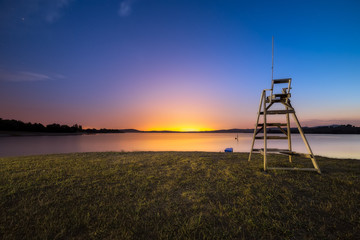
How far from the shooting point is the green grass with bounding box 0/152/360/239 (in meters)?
3.03

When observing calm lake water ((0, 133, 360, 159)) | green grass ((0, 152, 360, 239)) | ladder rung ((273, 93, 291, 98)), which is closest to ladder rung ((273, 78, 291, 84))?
ladder rung ((273, 93, 291, 98))

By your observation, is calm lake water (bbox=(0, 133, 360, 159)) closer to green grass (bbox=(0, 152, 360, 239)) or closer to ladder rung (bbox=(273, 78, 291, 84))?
ladder rung (bbox=(273, 78, 291, 84))

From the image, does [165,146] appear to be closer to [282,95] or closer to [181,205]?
[282,95]

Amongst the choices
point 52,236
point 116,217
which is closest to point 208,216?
point 116,217

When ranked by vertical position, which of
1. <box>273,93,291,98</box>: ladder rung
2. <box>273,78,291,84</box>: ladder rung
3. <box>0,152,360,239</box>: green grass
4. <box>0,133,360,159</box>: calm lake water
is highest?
<box>273,78,291,84</box>: ladder rung

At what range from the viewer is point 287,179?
5449mm

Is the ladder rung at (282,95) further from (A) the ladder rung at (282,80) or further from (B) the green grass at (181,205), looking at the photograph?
(B) the green grass at (181,205)

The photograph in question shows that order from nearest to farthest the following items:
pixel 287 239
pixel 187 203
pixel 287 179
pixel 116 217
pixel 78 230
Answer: pixel 287 239, pixel 78 230, pixel 116 217, pixel 187 203, pixel 287 179

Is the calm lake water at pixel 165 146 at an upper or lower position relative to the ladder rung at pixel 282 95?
lower

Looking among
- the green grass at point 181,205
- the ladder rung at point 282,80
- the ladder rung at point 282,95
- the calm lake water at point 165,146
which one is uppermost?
the ladder rung at point 282,80

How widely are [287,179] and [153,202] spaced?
185 inches

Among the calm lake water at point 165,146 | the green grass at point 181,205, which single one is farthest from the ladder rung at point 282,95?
the calm lake water at point 165,146

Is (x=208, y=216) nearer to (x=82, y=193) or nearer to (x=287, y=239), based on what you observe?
(x=287, y=239)

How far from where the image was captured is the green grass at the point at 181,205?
3029 millimetres
